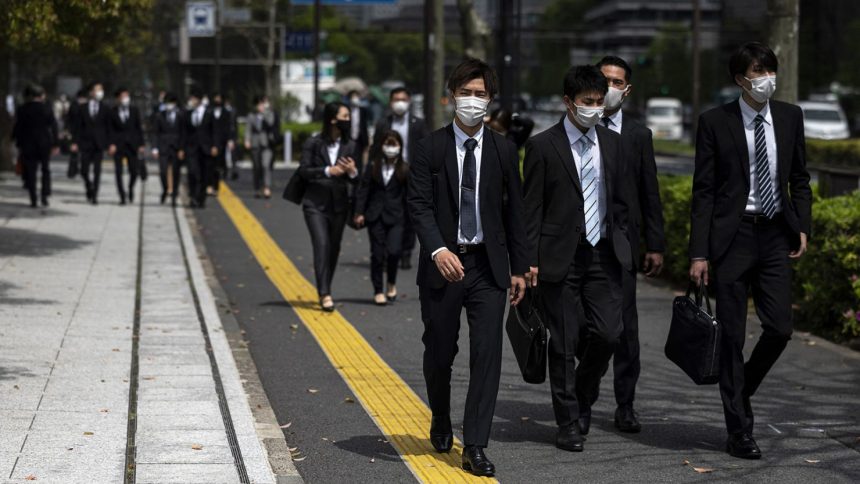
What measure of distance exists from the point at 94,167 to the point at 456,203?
1782cm

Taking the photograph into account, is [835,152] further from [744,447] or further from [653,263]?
[744,447]

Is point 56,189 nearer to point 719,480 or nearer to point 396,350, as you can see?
point 396,350

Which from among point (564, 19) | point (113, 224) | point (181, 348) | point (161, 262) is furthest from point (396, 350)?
point (564, 19)

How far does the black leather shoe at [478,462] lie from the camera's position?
655 cm

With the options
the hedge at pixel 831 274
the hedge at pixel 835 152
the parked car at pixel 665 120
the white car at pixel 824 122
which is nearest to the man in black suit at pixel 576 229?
the hedge at pixel 831 274

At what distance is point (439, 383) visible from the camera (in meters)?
6.91

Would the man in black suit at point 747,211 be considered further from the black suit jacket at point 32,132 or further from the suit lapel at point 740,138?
the black suit jacket at point 32,132

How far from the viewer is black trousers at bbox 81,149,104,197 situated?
23422 millimetres

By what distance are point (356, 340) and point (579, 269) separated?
396cm

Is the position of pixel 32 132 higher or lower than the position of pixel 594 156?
lower

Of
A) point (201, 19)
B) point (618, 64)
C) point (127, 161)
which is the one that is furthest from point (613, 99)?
point (201, 19)

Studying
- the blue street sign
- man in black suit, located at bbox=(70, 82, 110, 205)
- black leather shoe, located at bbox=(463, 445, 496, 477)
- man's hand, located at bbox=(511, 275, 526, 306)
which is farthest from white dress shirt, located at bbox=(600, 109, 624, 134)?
the blue street sign

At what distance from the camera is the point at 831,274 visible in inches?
431

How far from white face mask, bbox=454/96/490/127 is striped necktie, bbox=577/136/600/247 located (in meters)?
0.74
